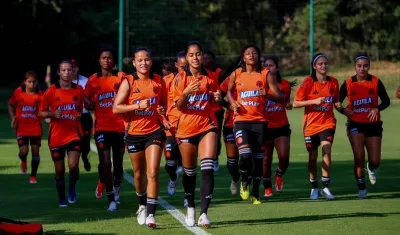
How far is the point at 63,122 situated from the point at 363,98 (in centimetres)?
430

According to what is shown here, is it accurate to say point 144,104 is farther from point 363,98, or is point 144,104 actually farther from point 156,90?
point 363,98

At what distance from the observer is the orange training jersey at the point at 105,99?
1462 centimetres

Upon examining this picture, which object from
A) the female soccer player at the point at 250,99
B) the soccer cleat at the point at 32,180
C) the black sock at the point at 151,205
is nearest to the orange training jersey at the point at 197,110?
the black sock at the point at 151,205

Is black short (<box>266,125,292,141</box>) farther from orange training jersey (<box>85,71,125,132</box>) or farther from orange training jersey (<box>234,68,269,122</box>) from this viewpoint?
orange training jersey (<box>85,71,125,132</box>)

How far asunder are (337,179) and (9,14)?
35.2 m

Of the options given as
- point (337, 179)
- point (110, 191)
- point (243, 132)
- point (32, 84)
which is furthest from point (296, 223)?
point (32, 84)

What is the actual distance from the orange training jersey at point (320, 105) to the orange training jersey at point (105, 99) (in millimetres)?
2671

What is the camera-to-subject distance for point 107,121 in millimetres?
14625

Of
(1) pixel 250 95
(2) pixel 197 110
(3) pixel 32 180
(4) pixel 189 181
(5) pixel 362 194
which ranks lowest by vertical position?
(3) pixel 32 180

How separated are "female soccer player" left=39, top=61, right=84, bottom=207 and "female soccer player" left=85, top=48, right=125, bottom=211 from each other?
346 millimetres

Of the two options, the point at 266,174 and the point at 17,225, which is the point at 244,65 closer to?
the point at 266,174

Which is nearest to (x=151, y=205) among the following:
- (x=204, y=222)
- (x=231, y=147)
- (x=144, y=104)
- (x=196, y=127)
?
(x=204, y=222)

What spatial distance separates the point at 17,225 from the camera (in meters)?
10.7

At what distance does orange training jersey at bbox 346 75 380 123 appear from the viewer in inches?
620
